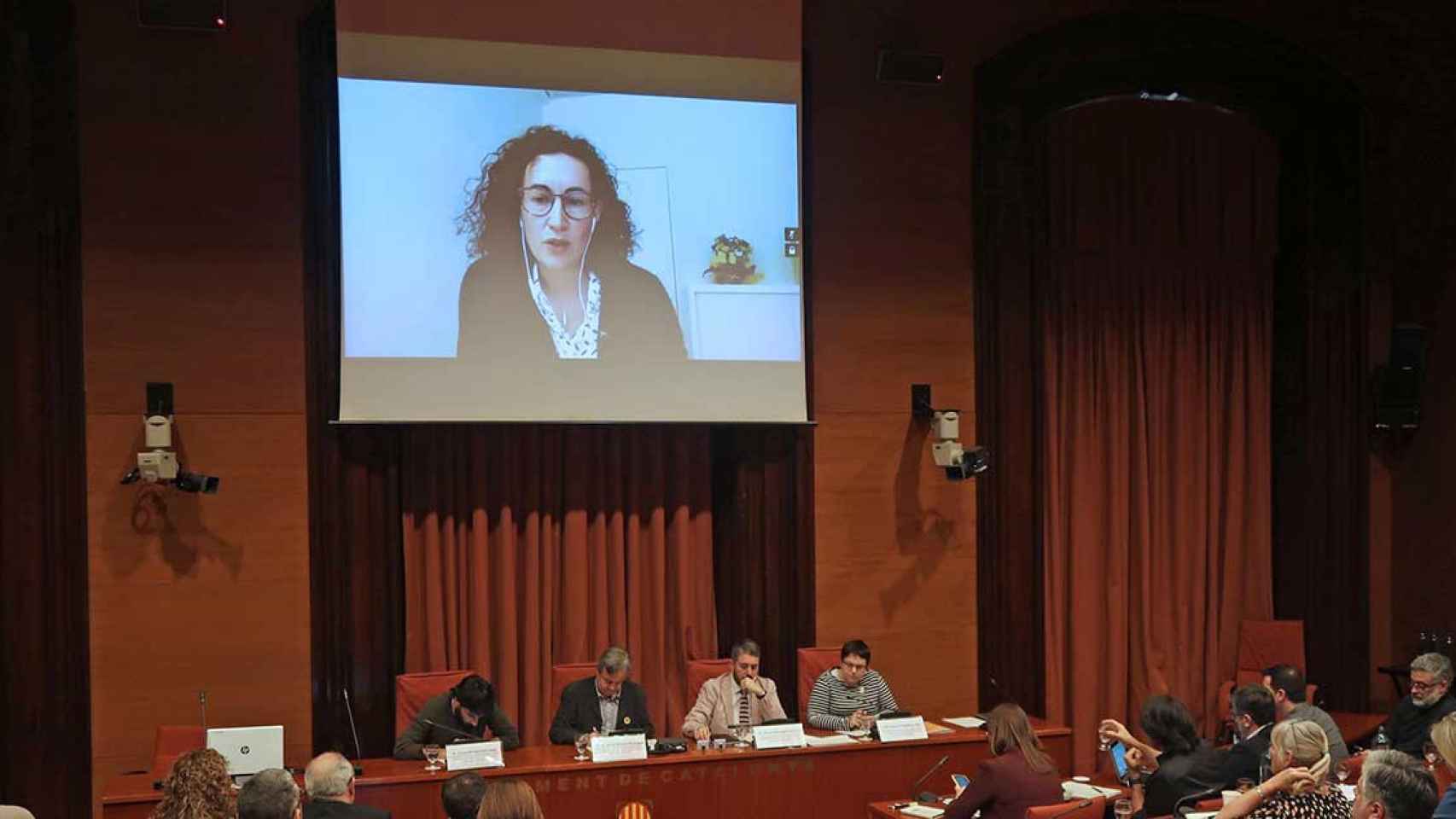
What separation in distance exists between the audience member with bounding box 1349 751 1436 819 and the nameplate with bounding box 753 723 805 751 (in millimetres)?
2849

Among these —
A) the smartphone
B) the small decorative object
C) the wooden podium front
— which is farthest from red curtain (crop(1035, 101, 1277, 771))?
the smartphone

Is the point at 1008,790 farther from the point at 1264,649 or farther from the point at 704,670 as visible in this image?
the point at 1264,649

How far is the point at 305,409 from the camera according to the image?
7273 mm

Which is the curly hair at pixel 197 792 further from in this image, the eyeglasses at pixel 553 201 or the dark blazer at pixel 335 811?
the eyeglasses at pixel 553 201

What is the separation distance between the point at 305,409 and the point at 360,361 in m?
0.42

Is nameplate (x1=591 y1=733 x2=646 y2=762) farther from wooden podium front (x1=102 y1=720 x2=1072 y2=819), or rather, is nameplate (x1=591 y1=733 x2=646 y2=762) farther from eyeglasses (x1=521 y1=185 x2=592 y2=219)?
eyeglasses (x1=521 y1=185 x2=592 y2=219)

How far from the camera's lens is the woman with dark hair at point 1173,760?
5.06 meters

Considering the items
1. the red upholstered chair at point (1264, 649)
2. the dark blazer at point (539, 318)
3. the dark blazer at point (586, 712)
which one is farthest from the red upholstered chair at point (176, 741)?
the red upholstered chair at point (1264, 649)

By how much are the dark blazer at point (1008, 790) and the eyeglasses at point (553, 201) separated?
389cm

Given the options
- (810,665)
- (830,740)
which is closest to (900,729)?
(830,740)

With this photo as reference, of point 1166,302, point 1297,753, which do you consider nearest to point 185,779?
point 1297,753

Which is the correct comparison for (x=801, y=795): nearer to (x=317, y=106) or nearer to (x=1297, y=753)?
(x=1297, y=753)

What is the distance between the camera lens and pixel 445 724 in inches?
249

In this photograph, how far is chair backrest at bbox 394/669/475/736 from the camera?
22.1 ft
